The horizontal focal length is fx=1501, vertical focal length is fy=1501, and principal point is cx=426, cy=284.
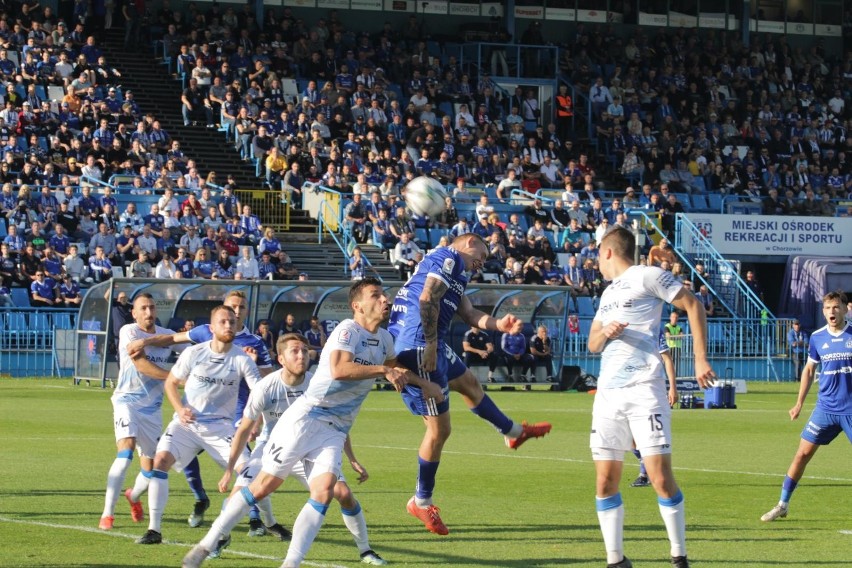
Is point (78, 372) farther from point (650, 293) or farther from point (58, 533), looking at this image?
point (650, 293)

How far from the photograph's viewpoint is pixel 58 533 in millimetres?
11188

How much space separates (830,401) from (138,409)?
5802mm

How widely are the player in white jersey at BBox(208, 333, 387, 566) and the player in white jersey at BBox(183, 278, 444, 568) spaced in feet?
0.83

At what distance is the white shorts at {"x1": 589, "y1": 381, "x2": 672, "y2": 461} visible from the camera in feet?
30.3

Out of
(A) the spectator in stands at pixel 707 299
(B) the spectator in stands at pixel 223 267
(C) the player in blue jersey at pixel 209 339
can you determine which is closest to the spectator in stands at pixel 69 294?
(B) the spectator in stands at pixel 223 267

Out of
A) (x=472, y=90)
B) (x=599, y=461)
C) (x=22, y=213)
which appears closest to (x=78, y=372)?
(x=22, y=213)

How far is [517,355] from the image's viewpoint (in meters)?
32.9

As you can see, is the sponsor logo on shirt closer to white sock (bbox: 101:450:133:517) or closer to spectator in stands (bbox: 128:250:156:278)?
white sock (bbox: 101:450:133:517)

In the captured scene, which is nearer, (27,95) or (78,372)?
(78,372)

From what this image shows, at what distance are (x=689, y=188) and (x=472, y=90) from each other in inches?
299

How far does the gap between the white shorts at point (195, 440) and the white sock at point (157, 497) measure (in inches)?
8.5

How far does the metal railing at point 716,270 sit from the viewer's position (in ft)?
134

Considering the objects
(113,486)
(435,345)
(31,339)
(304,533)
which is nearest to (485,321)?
(435,345)

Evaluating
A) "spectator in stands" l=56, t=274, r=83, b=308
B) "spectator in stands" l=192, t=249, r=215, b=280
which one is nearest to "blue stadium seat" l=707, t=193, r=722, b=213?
"spectator in stands" l=192, t=249, r=215, b=280
